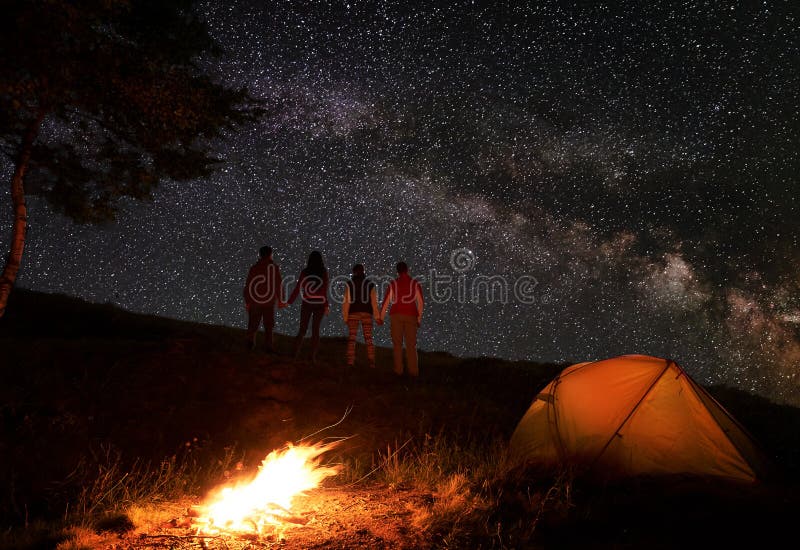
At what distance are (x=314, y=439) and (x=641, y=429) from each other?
14.7ft

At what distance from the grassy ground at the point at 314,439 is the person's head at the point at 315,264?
1.83m

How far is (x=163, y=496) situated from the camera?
17.4 feet

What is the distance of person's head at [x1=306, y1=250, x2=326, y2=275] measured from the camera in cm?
1058

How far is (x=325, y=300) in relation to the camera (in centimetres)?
1053

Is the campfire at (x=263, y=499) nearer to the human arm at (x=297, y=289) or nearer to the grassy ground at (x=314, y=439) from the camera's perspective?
the grassy ground at (x=314, y=439)

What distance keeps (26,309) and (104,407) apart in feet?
34.2

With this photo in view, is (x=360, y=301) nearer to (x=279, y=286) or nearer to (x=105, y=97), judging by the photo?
(x=279, y=286)

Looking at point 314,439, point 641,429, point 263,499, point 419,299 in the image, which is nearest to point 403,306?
point 419,299

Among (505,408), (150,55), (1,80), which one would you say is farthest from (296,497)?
(150,55)

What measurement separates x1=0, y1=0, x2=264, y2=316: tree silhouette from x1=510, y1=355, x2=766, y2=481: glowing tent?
28.2ft

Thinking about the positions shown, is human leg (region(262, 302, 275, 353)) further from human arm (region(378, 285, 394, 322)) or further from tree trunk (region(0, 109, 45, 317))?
tree trunk (region(0, 109, 45, 317))

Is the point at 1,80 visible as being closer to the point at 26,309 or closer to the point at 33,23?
the point at 33,23

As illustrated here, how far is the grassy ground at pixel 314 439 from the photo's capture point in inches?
183

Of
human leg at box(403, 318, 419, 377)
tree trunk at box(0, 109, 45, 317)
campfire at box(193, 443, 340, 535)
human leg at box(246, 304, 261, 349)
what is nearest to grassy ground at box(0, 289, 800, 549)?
campfire at box(193, 443, 340, 535)
